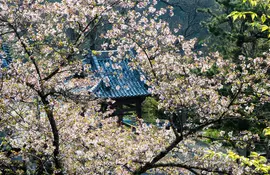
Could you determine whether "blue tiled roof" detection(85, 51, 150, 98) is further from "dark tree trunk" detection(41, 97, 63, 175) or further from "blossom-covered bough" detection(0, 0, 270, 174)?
"dark tree trunk" detection(41, 97, 63, 175)

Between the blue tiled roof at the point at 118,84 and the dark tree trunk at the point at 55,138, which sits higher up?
the blue tiled roof at the point at 118,84

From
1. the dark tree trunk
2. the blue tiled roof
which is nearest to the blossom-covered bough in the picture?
the dark tree trunk

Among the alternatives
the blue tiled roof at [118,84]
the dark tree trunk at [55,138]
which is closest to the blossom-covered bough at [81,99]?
the dark tree trunk at [55,138]

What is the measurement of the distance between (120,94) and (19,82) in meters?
9.48

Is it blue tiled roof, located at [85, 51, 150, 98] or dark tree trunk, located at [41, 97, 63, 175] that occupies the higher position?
blue tiled roof, located at [85, 51, 150, 98]

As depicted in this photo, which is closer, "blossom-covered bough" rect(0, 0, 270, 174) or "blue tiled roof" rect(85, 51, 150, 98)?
"blossom-covered bough" rect(0, 0, 270, 174)

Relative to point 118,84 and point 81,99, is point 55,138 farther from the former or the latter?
point 118,84

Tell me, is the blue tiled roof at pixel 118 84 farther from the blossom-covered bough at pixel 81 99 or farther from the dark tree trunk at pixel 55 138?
the dark tree trunk at pixel 55 138

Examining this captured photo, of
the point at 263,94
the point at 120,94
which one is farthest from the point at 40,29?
the point at 120,94

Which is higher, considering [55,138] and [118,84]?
[118,84]

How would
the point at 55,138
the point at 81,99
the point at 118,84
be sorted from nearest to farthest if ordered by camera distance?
the point at 55,138 < the point at 81,99 < the point at 118,84

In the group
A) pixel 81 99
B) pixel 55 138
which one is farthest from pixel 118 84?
pixel 55 138

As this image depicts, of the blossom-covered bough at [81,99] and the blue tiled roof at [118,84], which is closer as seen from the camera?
the blossom-covered bough at [81,99]

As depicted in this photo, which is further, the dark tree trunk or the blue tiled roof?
the blue tiled roof
